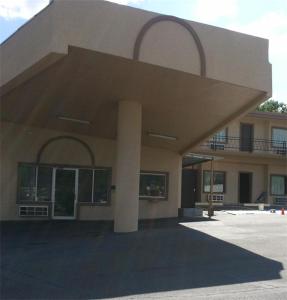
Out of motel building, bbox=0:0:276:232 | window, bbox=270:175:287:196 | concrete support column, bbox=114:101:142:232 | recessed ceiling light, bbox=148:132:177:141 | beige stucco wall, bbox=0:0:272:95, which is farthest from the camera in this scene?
window, bbox=270:175:287:196

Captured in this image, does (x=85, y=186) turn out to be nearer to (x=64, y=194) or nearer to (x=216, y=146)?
(x=64, y=194)

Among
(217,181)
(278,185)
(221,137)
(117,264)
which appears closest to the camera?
(117,264)

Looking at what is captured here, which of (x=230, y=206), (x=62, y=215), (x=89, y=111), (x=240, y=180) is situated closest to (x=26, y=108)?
(x=89, y=111)

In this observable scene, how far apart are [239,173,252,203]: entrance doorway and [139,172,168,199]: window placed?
14293 millimetres

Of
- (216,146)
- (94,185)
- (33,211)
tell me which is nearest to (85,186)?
(94,185)

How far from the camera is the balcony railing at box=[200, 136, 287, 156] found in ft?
108

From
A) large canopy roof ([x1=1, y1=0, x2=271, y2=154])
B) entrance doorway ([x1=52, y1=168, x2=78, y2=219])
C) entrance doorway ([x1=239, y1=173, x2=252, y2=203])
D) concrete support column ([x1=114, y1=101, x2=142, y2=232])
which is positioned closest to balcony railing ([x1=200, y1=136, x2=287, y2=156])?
entrance doorway ([x1=239, y1=173, x2=252, y2=203])

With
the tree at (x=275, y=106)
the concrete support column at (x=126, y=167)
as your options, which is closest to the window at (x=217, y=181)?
the concrete support column at (x=126, y=167)

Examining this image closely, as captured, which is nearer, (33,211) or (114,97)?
(114,97)

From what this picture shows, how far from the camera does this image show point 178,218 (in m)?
20.7

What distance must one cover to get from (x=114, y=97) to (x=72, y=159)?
5.62 metres

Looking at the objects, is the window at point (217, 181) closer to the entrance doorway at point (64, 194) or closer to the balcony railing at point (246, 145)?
the balcony railing at point (246, 145)

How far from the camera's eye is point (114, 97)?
14.8 metres

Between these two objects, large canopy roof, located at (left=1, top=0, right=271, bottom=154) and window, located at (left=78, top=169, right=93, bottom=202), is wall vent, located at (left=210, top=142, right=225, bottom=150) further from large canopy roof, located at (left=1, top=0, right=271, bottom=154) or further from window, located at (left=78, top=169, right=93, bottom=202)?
large canopy roof, located at (left=1, top=0, right=271, bottom=154)
